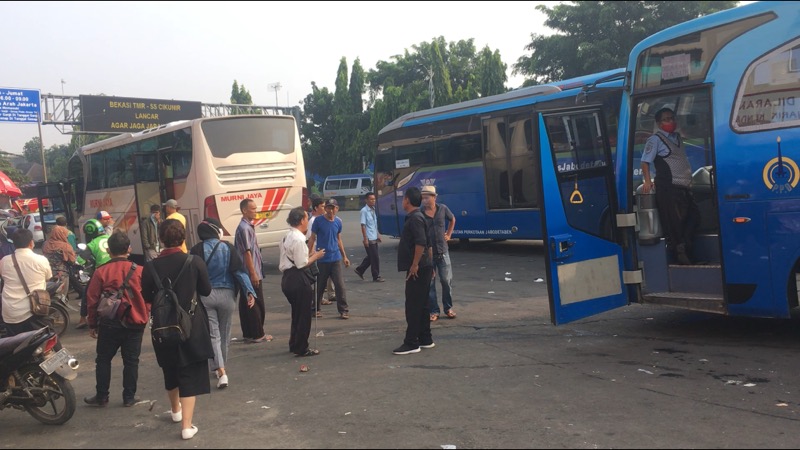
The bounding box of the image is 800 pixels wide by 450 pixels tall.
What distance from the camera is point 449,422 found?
16.0 ft

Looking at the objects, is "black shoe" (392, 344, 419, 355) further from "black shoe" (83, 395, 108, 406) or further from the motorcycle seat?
the motorcycle seat

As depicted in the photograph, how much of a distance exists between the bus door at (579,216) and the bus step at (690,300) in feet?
1.05

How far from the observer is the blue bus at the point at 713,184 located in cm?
624

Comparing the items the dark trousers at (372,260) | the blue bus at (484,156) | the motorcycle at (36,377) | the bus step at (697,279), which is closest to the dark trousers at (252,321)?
the motorcycle at (36,377)

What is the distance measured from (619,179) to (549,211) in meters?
1.21

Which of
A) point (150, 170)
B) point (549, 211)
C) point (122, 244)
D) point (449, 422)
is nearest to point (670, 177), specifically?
point (549, 211)

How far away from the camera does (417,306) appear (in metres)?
7.19

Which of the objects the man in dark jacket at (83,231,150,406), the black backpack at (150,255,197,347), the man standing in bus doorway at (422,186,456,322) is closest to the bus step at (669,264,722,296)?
the man standing in bus doorway at (422,186,456,322)

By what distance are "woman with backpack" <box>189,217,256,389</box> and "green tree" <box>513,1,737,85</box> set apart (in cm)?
2754

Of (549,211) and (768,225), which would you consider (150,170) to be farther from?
(768,225)

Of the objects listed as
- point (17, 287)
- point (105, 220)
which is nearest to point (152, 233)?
point (105, 220)

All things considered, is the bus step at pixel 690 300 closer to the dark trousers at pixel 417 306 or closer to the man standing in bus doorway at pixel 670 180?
the man standing in bus doorway at pixel 670 180

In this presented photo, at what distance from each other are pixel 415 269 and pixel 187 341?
9.04ft

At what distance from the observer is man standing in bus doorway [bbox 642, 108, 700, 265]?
24.1ft
